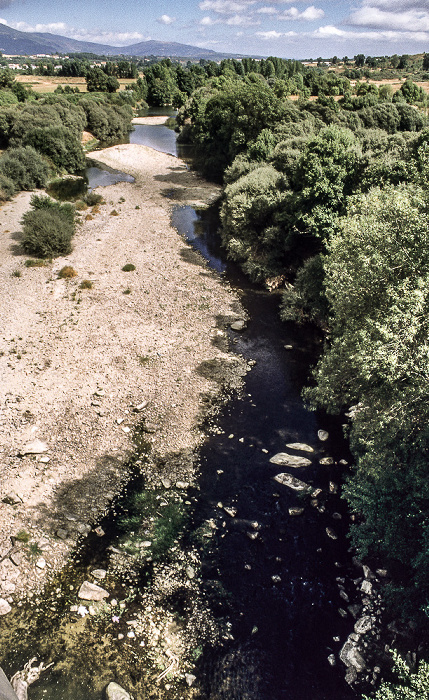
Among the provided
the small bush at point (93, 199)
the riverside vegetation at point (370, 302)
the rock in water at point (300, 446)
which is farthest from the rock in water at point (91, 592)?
the small bush at point (93, 199)

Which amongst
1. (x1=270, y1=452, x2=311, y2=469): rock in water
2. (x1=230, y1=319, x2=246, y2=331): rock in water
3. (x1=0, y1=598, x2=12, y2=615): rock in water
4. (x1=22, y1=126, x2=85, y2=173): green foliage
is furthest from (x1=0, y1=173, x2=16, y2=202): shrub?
(x1=0, y1=598, x2=12, y2=615): rock in water

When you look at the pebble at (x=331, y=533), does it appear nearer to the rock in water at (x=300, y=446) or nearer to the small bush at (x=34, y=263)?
the rock in water at (x=300, y=446)

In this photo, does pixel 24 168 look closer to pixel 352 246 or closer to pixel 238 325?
pixel 238 325

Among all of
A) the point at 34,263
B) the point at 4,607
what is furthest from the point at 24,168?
the point at 4,607

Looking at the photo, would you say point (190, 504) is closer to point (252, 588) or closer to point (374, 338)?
point (252, 588)

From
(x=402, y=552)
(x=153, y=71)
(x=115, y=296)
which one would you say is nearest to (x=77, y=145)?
(x=115, y=296)

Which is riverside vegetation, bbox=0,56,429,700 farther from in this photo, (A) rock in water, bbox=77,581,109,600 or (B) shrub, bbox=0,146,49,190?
(A) rock in water, bbox=77,581,109,600
